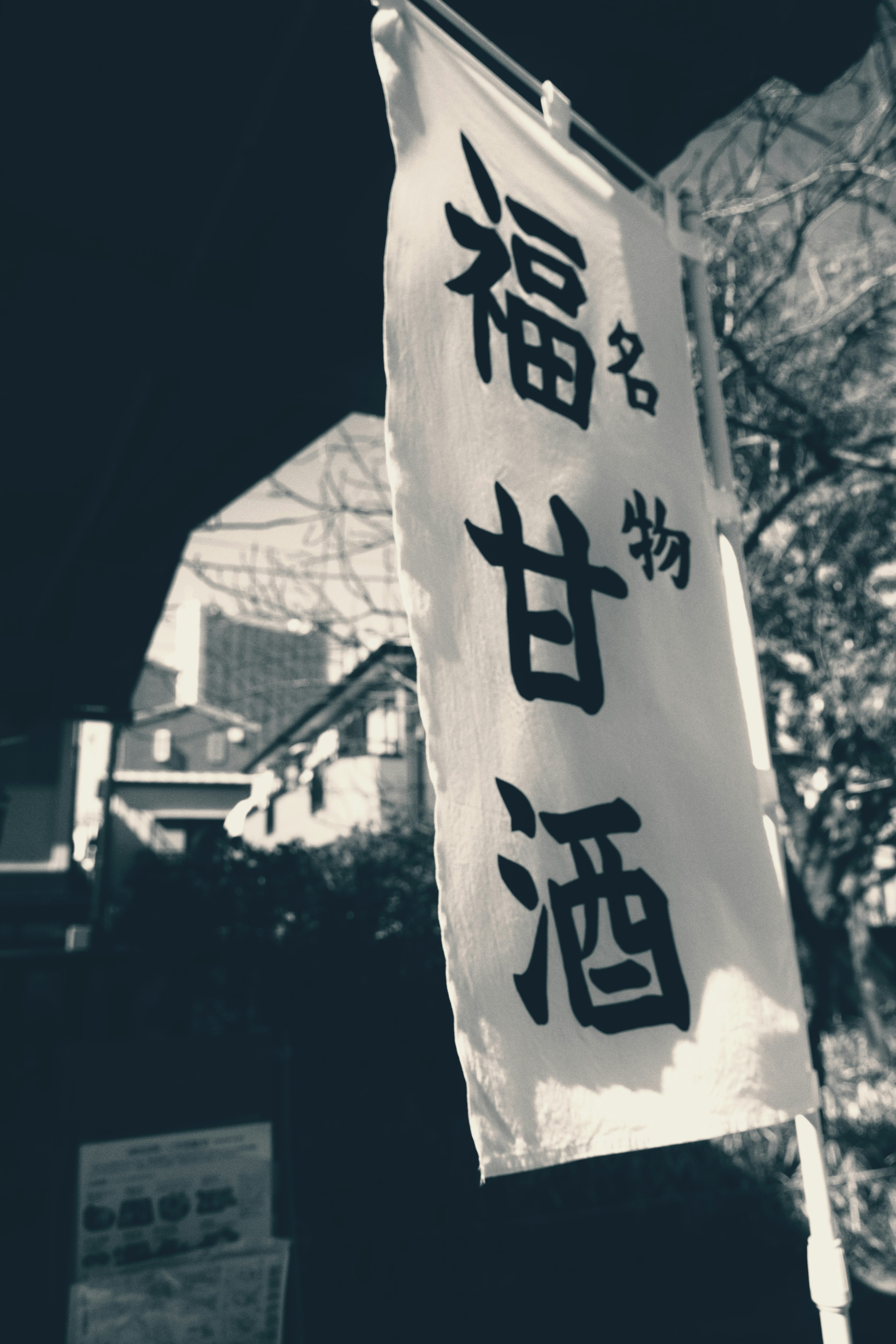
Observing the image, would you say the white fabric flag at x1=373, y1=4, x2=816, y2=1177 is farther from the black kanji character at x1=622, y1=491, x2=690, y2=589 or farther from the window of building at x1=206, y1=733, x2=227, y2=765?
the window of building at x1=206, y1=733, x2=227, y2=765

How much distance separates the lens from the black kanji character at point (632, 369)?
1849 millimetres

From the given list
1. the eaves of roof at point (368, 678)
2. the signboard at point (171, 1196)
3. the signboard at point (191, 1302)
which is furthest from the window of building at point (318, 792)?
the signboard at point (191, 1302)

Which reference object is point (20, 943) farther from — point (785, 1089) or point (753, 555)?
point (785, 1089)

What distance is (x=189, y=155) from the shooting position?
220 centimetres

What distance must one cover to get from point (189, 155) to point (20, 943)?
24.7 ft

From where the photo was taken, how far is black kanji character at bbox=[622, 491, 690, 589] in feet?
5.67

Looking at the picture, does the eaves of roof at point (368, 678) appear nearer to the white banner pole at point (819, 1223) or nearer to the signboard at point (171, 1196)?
the signboard at point (171, 1196)

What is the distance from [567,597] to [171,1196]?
2.79 meters

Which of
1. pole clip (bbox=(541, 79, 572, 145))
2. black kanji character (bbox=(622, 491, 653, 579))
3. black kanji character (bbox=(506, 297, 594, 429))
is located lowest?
black kanji character (bbox=(622, 491, 653, 579))

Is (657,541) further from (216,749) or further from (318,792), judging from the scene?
(216,749)

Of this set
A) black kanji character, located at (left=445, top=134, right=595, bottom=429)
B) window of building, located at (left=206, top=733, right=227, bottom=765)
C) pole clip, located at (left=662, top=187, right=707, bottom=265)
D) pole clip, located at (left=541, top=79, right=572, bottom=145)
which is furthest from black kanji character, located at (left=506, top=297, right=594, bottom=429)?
window of building, located at (left=206, top=733, right=227, bottom=765)

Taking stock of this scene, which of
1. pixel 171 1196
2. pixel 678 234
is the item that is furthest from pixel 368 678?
pixel 678 234

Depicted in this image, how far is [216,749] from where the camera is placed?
3036 centimetres

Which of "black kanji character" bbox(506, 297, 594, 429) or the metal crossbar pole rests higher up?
the metal crossbar pole
